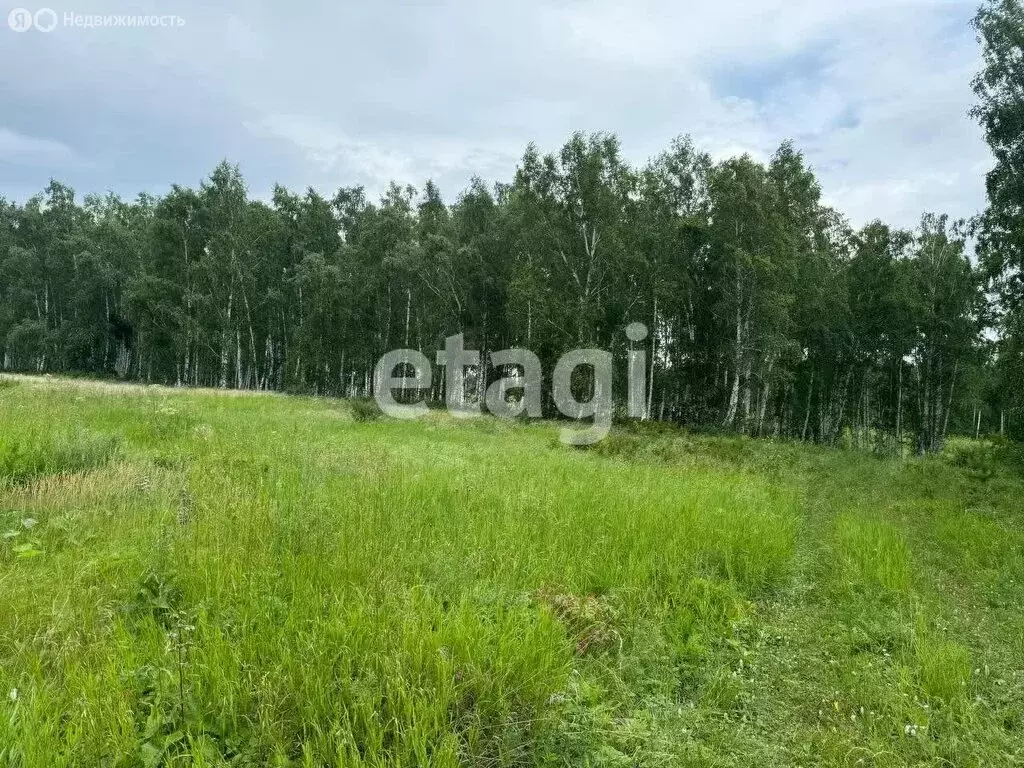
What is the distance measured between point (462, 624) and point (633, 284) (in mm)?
28454

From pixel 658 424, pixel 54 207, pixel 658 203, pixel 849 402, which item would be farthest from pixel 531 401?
pixel 54 207

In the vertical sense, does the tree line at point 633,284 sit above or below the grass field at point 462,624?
above

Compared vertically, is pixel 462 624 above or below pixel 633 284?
Answer: below

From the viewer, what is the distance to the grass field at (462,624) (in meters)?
2.82

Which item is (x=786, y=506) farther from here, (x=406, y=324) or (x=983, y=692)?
(x=406, y=324)

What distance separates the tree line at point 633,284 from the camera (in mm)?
27078

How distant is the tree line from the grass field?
15046mm

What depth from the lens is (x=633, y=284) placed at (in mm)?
30109

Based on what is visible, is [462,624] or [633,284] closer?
[462,624]

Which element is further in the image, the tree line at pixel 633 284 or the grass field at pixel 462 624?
the tree line at pixel 633 284

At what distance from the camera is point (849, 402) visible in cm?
3728

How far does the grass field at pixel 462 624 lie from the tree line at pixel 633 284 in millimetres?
15046

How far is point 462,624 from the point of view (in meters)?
3.45

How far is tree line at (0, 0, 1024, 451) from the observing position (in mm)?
27078
